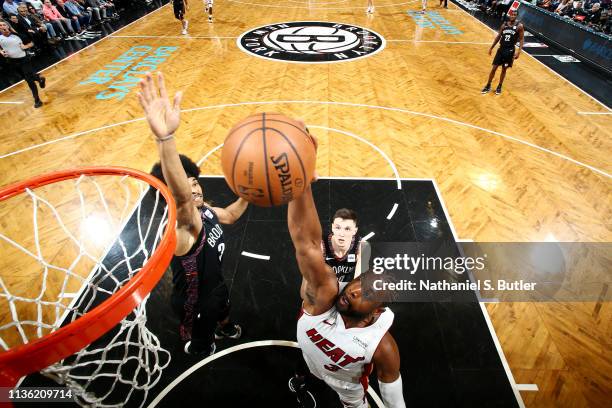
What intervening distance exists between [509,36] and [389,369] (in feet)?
27.0

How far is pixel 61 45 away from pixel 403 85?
11.0 metres

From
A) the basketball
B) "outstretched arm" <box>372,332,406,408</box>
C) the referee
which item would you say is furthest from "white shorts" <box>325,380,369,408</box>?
the referee

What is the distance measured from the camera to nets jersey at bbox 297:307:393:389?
2068mm

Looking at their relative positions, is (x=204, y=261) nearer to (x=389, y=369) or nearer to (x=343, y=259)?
(x=343, y=259)

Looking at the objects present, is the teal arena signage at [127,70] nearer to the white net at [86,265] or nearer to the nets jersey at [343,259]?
the white net at [86,265]

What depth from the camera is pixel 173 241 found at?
2303 mm

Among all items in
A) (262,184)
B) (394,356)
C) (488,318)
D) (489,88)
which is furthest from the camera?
(489,88)

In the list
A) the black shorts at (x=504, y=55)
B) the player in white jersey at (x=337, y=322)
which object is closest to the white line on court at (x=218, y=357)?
the player in white jersey at (x=337, y=322)

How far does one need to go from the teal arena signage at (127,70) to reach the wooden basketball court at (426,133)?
72 millimetres

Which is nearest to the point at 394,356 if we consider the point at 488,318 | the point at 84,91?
the point at 488,318

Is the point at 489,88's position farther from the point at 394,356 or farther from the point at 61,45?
the point at 61,45

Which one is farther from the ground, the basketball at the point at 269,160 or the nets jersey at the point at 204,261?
the basketball at the point at 269,160

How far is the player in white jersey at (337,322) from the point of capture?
6.18 feet

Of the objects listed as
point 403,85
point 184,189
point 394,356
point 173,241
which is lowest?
point 403,85
